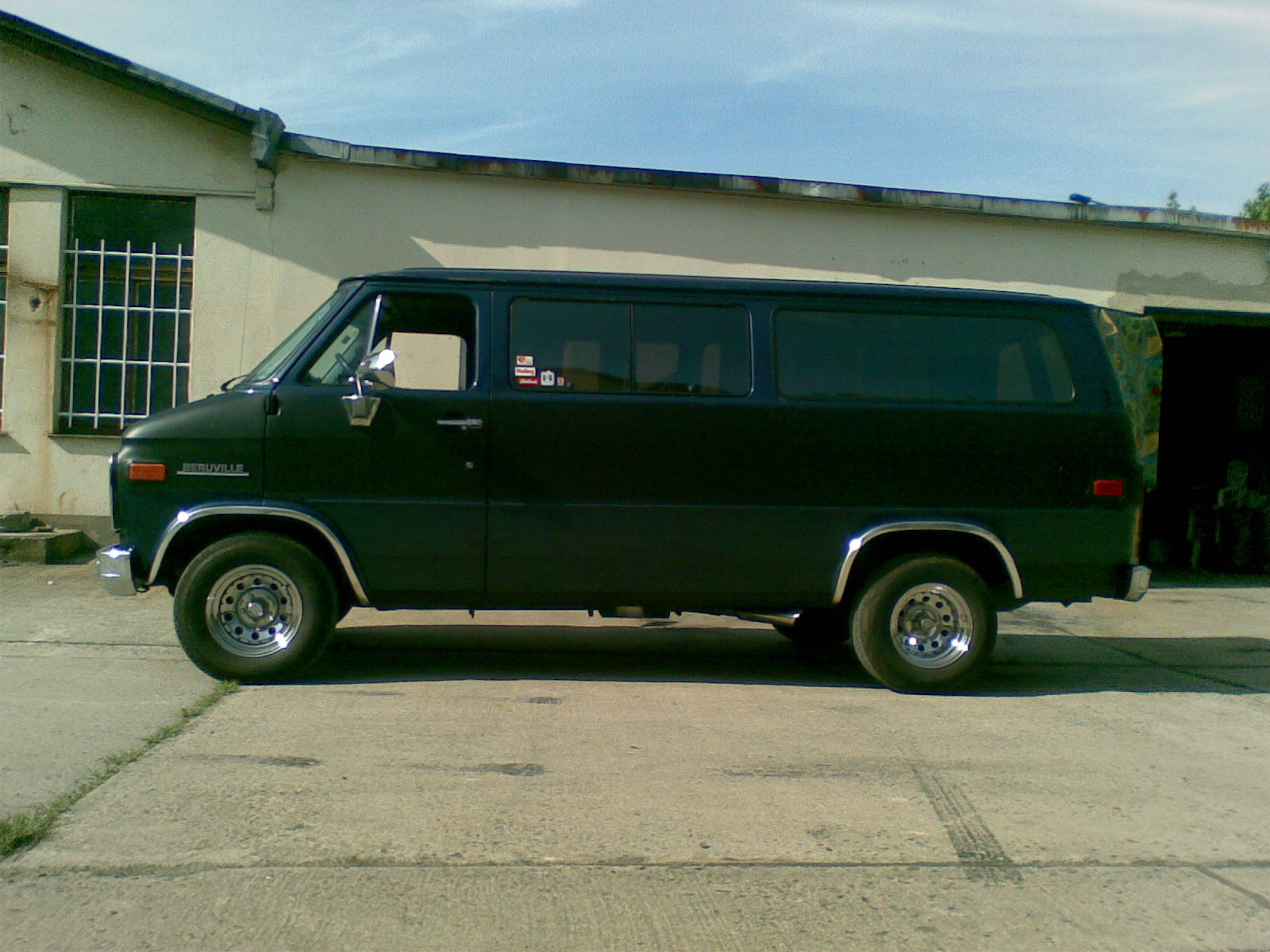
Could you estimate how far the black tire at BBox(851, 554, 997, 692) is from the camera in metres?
6.66

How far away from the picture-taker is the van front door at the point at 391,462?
6328mm

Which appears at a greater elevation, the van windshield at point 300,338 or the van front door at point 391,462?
the van windshield at point 300,338

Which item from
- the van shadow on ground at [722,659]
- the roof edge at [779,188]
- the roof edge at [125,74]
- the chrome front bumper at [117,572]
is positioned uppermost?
the roof edge at [125,74]

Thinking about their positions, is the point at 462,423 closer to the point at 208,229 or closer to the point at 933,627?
the point at 933,627

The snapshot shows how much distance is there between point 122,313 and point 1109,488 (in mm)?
8515

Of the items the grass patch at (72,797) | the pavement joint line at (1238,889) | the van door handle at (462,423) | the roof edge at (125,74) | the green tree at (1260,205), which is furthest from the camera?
the green tree at (1260,205)

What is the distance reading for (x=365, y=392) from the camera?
6.35m

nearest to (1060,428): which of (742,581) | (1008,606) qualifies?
(1008,606)

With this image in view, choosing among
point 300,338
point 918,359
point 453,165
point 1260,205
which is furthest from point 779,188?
point 1260,205

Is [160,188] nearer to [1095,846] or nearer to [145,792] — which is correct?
[145,792]

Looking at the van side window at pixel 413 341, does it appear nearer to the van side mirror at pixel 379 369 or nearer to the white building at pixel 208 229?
the van side mirror at pixel 379 369

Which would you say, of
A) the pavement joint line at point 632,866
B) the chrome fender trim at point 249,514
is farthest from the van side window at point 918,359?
the pavement joint line at point 632,866

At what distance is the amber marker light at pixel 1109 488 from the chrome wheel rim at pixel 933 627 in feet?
3.26

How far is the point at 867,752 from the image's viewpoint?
5461 mm
